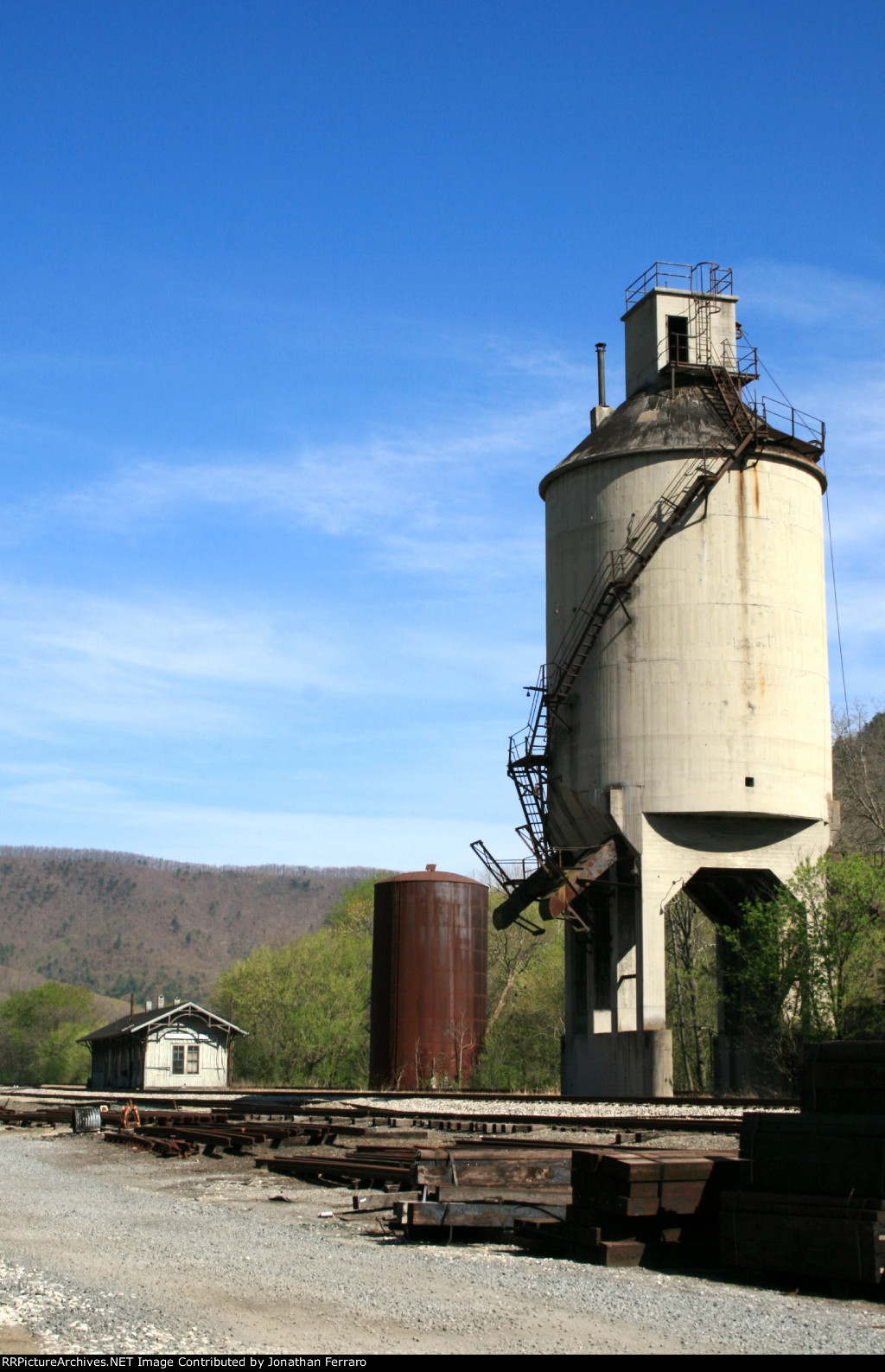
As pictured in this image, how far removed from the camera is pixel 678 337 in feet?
99.6

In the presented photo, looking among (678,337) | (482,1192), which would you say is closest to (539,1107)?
(482,1192)

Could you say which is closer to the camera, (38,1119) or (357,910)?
(38,1119)

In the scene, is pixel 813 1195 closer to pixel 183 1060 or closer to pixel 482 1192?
pixel 482 1192

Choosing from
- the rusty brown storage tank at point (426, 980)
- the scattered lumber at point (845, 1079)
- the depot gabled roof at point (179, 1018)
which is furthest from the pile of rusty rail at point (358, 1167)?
the depot gabled roof at point (179, 1018)

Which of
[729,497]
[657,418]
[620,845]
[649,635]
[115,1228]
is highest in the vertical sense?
[657,418]

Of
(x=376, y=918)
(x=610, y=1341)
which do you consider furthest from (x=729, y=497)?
(x=610, y=1341)

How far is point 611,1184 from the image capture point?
31.8ft

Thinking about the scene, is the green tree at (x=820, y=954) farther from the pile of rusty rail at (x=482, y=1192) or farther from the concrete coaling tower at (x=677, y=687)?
the pile of rusty rail at (x=482, y=1192)

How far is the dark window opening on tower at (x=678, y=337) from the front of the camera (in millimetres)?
30234

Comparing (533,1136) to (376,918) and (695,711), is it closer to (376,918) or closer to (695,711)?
(695,711)

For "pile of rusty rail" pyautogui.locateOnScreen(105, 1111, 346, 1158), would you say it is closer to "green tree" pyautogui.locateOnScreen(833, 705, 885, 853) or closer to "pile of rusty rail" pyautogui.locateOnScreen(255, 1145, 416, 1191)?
"pile of rusty rail" pyautogui.locateOnScreen(255, 1145, 416, 1191)

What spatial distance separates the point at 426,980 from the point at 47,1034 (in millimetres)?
63808

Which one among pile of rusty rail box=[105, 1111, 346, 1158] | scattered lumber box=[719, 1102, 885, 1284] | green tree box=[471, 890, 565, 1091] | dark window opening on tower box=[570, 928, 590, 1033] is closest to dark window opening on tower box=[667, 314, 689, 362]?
dark window opening on tower box=[570, 928, 590, 1033]
